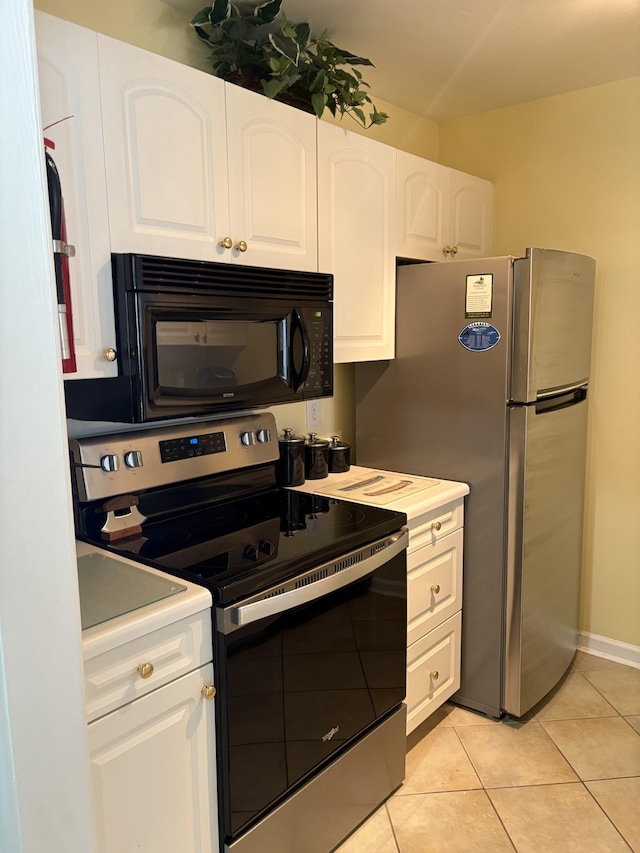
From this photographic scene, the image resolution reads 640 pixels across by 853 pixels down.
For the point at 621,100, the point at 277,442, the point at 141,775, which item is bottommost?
the point at 141,775

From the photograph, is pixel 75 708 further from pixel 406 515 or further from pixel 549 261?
pixel 549 261

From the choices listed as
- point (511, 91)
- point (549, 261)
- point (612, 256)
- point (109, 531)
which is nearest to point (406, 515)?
point (109, 531)

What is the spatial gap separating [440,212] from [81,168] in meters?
1.56

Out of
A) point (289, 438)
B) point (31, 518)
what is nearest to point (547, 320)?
point (289, 438)

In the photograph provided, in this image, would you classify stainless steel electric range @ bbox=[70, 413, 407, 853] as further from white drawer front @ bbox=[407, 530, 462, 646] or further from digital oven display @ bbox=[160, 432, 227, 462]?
white drawer front @ bbox=[407, 530, 462, 646]

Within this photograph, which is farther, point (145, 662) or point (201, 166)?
point (201, 166)

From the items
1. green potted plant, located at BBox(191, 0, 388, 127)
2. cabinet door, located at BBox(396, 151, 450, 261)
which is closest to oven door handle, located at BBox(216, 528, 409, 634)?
cabinet door, located at BBox(396, 151, 450, 261)

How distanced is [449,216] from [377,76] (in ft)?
2.00

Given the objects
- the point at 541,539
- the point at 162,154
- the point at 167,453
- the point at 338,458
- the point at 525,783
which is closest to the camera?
the point at 162,154

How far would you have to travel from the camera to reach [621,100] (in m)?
2.63

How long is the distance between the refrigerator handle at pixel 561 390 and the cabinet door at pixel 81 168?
1485 mm

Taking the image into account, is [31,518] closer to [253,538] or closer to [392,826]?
[253,538]

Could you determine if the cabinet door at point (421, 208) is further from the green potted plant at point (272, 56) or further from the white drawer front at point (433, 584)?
the white drawer front at point (433, 584)

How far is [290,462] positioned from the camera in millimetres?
2268
